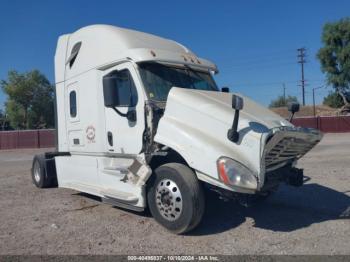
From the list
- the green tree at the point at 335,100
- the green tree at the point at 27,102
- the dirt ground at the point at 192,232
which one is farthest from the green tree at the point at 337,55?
the dirt ground at the point at 192,232

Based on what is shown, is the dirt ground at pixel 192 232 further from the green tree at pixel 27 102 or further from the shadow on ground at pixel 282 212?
the green tree at pixel 27 102

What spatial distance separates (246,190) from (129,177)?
2.11 m

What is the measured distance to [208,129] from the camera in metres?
5.39

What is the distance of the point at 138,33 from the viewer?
747cm

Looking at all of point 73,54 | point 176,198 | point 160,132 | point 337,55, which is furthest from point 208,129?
point 337,55

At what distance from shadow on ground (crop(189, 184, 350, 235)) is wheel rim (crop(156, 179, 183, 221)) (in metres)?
0.41

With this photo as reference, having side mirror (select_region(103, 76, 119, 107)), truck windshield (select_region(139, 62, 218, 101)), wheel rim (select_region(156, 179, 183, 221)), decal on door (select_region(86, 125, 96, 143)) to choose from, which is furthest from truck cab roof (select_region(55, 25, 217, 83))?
wheel rim (select_region(156, 179, 183, 221))

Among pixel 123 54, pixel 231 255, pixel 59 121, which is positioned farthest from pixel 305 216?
pixel 59 121

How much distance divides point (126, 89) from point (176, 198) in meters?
2.12

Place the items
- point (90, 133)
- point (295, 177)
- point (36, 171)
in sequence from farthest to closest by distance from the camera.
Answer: point (36, 171) < point (90, 133) < point (295, 177)

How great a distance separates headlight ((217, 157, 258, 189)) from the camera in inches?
190

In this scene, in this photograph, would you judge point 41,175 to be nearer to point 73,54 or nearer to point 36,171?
point 36,171

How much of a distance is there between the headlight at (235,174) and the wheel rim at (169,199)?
793 mm

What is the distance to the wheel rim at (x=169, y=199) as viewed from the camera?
5.38m
